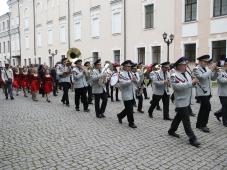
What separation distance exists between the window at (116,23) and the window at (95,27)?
8.64ft

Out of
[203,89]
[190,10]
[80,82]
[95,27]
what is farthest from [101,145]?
[95,27]

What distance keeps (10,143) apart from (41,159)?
1.45 metres

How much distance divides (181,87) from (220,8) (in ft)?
47.7

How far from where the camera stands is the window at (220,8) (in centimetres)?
1902

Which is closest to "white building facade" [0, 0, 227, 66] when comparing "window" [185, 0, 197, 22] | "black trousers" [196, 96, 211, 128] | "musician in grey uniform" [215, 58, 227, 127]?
"window" [185, 0, 197, 22]

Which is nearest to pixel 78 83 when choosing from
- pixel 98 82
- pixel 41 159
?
pixel 98 82

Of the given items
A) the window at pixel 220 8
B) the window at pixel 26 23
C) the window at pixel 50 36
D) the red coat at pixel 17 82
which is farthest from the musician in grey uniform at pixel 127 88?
the window at pixel 26 23

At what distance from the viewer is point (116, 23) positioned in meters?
27.6

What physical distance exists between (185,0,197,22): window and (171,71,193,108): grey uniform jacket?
15.3 metres

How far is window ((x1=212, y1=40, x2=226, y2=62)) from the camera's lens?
63.6 ft

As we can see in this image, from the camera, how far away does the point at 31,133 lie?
756 cm

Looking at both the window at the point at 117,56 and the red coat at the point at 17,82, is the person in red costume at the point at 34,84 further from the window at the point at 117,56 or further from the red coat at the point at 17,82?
the window at the point at 117,56

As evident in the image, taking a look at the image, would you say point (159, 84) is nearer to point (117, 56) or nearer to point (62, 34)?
point (117, 56)

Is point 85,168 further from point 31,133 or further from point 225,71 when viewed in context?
point 225,71
